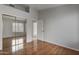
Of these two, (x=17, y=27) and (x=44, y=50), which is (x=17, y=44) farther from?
(x=44, y=50)

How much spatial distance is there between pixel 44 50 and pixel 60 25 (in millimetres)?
787

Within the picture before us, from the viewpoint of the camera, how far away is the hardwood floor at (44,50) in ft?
7.62

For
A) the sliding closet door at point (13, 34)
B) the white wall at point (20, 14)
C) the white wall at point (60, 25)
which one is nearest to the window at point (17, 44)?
the sliding closet door at point (13, 34)

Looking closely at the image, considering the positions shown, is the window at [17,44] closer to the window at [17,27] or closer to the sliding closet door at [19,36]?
the sliding closet door at [19,36]

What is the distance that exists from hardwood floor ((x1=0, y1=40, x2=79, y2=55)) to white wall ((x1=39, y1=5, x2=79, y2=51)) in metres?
0.16

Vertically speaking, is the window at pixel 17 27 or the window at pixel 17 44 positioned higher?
the window at pixel 17 27

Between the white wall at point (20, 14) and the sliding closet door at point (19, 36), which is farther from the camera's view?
the sliding closet door at point (19, 36)

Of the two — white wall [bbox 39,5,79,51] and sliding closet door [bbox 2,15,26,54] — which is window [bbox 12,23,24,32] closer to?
sliding closet door [bbox 2,15,26,54]

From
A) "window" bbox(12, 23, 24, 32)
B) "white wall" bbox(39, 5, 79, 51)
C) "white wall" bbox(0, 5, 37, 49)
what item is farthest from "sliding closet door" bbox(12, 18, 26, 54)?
"white wall" bbox(39, 5, 79, 51)

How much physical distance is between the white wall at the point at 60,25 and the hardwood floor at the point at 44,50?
0.16 m

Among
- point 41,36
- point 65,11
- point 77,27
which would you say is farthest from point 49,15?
point 77,27

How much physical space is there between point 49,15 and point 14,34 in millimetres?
1038

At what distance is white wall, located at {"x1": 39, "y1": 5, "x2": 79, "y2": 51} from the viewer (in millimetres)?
2602
